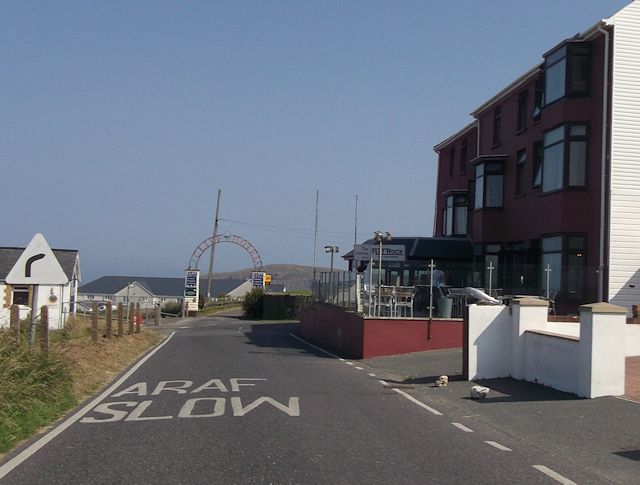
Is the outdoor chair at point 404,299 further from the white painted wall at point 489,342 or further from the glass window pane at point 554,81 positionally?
the glass window pane at point 554,81

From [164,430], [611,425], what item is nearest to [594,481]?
[611,425]

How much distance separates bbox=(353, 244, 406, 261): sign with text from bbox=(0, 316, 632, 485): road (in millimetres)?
11418

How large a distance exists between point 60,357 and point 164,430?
214 inches

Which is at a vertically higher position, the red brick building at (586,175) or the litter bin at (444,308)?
the red brick building at (586,175)

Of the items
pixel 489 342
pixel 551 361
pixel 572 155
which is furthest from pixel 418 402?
pixel 572 155

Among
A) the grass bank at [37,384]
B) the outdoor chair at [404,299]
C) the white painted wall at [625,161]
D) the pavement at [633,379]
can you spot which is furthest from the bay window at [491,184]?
the grass bank at [37,384]

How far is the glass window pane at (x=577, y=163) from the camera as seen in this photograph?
81.0 ft

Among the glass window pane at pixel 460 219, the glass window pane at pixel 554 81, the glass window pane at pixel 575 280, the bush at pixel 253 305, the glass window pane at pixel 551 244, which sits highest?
the glass window pane at pixel 554 81

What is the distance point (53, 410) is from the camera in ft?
38.1

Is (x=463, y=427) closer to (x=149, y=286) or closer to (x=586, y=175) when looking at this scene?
(x=586, y=175)

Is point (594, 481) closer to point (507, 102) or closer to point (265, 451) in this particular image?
point (265, 451)

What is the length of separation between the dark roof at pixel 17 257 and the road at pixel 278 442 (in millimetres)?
32893

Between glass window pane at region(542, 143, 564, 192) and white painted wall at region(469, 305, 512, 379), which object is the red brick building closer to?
glass window pane at region(542, 143, 564, 192)

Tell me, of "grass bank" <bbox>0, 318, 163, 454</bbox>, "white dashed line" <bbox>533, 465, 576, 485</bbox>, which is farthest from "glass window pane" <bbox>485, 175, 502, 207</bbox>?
"white dashed line" <bbox>533, 465, 576, 485</bbox>
